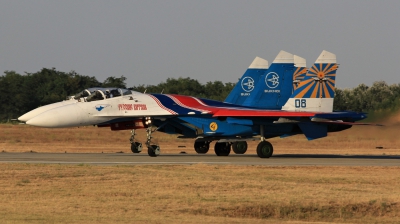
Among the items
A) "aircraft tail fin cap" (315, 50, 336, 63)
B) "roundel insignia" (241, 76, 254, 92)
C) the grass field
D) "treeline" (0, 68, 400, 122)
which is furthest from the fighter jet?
"treeline" (0, 68, 400, 122)

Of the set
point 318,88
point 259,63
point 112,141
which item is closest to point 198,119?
point 318,88

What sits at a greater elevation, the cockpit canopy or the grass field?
the cockpit canopy

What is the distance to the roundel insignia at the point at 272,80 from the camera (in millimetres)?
33531

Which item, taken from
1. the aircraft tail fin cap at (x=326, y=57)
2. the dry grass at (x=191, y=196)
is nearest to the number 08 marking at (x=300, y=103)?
the aircraft tail fin cap at (x=326, y=57)

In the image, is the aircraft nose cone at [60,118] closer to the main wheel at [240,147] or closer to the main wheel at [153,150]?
the main wheel at [153,150]

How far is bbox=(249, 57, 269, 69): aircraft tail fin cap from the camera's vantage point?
37.5 metres

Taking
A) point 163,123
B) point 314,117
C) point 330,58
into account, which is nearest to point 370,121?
point 330,58

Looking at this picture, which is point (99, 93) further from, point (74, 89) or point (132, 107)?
point (74, 89)

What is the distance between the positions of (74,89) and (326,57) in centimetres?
3865

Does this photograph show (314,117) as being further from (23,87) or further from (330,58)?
(23,87)

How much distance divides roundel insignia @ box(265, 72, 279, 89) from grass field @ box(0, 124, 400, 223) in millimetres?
9848

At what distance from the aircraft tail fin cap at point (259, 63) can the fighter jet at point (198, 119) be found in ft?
20.4

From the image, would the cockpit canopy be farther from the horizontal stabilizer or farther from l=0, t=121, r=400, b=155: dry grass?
l=0, t=121, r=400, b=155: dry grass

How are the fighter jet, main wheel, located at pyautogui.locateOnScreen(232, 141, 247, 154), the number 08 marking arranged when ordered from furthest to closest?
1. main wheel, located at pyautogui.locateOnScreen(232, 141, 247, 154)
2. the number 08 marking
3. the fighter jet
